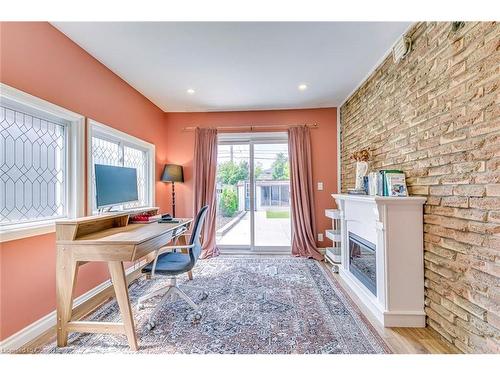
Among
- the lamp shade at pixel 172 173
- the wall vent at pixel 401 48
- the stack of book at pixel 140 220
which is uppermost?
the wall vent at pixel 401 48

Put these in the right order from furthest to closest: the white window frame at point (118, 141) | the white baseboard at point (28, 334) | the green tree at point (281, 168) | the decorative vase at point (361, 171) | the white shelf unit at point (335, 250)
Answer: the green tree at point (281, 168), the white shelf unit at point (335, 250), the decorative vase at point (361, 171), the white window frame at point (118, 141), the white baseboard at point (28, 334)

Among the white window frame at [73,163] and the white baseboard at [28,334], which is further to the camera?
the white window frame at [73,163]

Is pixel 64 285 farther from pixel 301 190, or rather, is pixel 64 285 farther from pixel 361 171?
pixel 301 190

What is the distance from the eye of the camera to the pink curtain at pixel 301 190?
3.78 meters

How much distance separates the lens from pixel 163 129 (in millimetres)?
3998

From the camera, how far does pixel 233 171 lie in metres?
4.14

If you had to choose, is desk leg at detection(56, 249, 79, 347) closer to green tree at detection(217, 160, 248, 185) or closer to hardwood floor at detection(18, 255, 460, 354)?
hardwood floor at detection(18, 255, 460, 354)

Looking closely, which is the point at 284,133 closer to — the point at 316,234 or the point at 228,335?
the point at 316,234

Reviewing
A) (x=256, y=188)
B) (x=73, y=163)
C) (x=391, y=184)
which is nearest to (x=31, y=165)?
(x=73, y=163)

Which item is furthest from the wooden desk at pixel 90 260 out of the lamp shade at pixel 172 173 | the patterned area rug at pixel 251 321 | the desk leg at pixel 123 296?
the lamp shade at pixel 172 173

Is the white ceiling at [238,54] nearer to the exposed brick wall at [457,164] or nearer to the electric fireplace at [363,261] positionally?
the exposed brick wall at [457,164]

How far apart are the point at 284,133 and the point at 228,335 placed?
313 cm

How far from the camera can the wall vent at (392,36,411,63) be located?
1.99 m

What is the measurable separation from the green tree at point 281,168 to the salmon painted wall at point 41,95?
2548 mm
